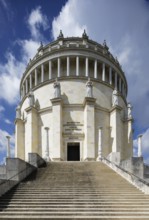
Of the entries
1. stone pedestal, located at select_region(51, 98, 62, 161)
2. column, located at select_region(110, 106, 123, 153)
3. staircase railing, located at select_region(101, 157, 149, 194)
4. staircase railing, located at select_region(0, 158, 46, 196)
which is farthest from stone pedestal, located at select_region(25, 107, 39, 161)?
staircase railing, located at select_region(101, 157, 149, 194)

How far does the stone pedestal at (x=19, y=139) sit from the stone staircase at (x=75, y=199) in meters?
22.2

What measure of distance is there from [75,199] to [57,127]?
827 inches

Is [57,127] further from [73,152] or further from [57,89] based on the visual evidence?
[57,89]

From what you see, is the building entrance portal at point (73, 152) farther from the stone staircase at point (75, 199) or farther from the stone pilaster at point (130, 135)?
the stone staircase at point (75, 199)

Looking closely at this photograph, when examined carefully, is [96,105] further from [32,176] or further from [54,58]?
[32,176]

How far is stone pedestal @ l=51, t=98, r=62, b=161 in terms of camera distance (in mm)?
30773

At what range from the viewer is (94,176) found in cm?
1584

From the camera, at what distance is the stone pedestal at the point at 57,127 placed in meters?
30.8

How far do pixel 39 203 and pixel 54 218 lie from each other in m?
1.70

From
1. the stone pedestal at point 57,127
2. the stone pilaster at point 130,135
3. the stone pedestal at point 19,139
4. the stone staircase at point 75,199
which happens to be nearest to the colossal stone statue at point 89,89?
the stone pedestal at point 57,127

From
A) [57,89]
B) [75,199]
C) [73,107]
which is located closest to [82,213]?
[75,199]

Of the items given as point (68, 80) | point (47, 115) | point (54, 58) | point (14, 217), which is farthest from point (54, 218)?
point (54, 58)

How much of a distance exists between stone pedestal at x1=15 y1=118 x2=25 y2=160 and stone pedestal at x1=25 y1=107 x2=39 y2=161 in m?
2.78

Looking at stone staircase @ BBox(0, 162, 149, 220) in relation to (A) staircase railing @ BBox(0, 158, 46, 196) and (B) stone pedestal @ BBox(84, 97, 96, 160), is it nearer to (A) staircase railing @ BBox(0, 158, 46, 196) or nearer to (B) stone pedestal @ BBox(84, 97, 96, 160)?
Answer: (A) staircase railing @ BBox(0, 158, 46, 196)
